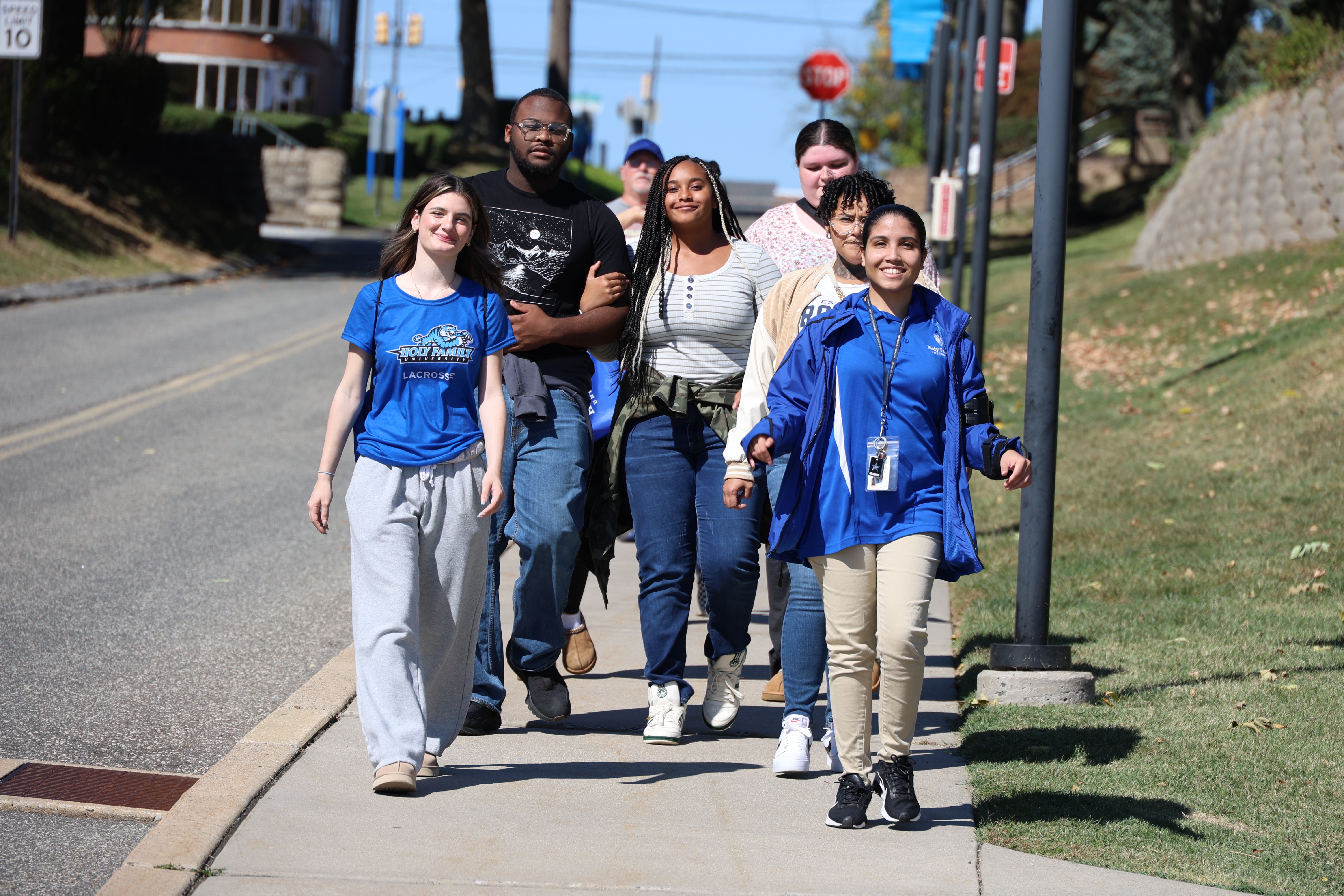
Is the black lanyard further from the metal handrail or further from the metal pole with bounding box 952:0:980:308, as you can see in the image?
the metal handrail

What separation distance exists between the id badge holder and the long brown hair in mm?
1316

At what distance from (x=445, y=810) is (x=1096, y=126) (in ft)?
169

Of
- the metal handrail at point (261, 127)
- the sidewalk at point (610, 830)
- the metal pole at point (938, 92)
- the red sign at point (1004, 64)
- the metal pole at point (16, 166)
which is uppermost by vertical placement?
the metal handrail at point (261, 127)

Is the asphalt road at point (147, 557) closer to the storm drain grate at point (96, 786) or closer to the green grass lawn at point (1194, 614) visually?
the storm drain grate at point (96, 786)

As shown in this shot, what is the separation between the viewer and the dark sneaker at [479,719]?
535cm

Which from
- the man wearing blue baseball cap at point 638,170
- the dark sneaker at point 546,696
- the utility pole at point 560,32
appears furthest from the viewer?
the utility pole at point 560,32

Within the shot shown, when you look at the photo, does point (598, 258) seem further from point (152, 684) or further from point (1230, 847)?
point (1230, 847)

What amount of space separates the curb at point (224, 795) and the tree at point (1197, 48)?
29.5m

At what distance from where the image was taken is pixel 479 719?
5355 mm

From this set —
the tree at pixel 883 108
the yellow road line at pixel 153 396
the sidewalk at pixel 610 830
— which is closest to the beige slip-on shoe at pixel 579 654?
the sidewalk at pixel 610 830

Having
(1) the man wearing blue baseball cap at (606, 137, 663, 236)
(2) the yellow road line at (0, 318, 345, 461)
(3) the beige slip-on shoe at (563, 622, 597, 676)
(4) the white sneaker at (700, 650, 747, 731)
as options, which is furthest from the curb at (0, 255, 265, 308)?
(4) the white sneaker at (700, 650, 747, 731)

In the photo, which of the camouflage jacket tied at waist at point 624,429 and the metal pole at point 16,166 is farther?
the metal pole at point 16,166

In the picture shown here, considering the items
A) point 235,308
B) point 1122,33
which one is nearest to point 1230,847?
point 235,308

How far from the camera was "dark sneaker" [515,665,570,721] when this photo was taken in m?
5.47
